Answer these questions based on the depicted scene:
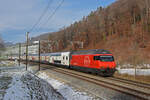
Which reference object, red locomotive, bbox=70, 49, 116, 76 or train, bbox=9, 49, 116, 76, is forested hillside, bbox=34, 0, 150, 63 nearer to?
train, bbox=9, 49, 116, 76

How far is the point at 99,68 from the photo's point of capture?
19.4 metres

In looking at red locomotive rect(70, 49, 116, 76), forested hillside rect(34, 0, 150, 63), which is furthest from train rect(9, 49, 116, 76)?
forested hillside rect(34, 0, 150, 63)

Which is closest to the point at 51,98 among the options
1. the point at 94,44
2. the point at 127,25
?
the point at 127,25

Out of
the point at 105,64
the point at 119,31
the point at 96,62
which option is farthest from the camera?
the point at 119,31

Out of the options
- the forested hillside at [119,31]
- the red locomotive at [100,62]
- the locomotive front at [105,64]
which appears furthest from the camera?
the forested hillside at [119,31]

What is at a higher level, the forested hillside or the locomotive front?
the forested hillside

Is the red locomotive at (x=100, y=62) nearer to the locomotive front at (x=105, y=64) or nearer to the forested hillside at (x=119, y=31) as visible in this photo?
the locomotive front at (x=105, y=64)

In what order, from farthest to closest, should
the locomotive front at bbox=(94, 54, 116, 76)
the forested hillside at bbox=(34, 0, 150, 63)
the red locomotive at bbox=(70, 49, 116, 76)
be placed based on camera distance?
the forested hillside at bbox=(34, 0, 150, 63), the red locomotive at bbox=(70, 49, 116, 76), the locomotive front at bbox=(94, 54, 116, 76)

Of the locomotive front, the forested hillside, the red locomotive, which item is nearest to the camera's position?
the locomotive front

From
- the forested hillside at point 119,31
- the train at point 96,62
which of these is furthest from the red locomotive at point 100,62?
the forested hillside at point 119,31

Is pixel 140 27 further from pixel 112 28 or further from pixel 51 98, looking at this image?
pixel 51 98

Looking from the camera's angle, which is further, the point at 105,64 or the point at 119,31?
the point at 119,31

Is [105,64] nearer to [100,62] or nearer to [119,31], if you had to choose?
[100,62]

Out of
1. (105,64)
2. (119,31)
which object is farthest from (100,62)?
(119,31)
